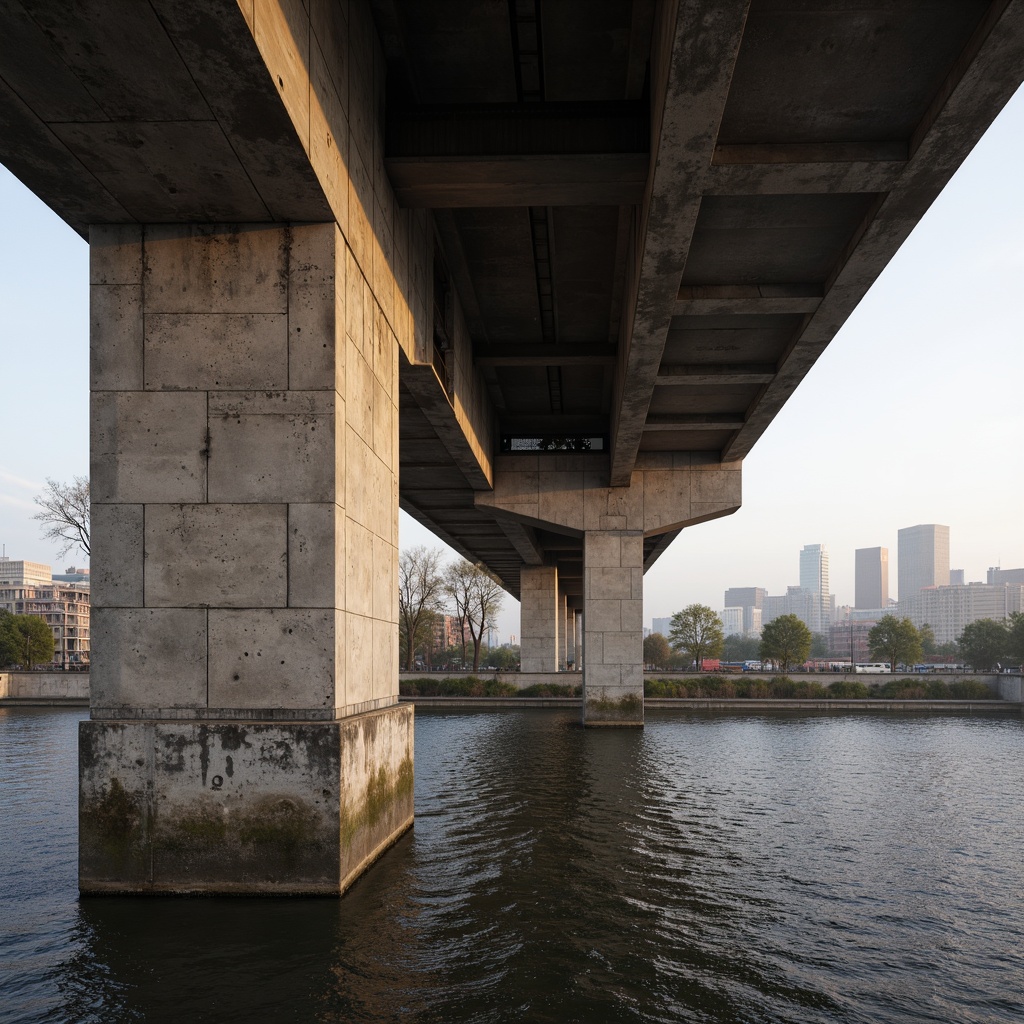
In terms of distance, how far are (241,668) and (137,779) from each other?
4.57ft

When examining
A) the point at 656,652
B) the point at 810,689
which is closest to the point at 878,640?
the point at 656,652

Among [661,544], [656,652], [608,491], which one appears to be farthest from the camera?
[656,652]

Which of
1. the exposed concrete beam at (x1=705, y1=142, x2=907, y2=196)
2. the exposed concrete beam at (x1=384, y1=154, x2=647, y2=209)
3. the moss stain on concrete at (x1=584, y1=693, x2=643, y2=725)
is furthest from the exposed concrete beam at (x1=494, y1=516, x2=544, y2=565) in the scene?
the exposed concrete beam at (x1=705, y1=142, x2=907, y2=196)

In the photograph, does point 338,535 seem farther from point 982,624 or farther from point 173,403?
point 982,624

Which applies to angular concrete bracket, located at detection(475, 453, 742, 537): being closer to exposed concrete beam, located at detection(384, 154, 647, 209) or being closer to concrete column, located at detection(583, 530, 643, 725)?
concrete column, located at detection(583, 530, 643, 725)

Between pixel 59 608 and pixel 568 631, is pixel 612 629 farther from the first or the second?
pixel 59 608

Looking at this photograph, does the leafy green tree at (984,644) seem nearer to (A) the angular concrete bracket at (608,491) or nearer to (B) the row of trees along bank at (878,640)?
(B) the row of trees along bank at (878,640)

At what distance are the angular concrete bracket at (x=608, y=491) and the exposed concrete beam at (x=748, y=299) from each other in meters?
14.3

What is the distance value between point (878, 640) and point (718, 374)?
78.4m

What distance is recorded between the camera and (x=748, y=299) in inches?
693

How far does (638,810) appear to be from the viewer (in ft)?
48.4

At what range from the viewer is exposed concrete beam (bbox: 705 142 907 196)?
480 inches

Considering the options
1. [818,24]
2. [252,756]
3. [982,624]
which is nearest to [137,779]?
[252,756]

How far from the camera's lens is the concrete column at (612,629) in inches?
1265
